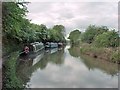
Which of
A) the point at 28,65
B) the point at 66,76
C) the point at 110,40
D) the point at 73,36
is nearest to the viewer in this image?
the point at 66,76

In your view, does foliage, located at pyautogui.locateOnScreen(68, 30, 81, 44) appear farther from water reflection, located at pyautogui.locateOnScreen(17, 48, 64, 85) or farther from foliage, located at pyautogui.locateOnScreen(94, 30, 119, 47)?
water reflection, located at pyautogui.locateOnScreen(17, 48, 64, 85)

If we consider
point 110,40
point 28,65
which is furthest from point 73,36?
point 28,65

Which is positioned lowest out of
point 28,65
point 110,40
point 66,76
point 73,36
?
point 66,76

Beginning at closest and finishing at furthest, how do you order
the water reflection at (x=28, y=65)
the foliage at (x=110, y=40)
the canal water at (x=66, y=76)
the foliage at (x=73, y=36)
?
the canal water at (x=66, y=76), the water reflection at (x=28, y=65), the foliage at (x=110, y=40), the foliage at (x=73, y=36)

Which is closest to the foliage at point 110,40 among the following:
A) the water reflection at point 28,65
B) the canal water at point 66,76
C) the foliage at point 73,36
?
the water reflection at point 28,65

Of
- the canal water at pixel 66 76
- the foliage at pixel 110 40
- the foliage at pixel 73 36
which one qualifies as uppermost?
the foliage at pixel 73 36

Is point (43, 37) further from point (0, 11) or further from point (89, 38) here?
point (0, 11)

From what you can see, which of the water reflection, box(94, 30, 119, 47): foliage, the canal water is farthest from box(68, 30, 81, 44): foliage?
the canal water

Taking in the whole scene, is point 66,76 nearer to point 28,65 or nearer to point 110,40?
point 28,65

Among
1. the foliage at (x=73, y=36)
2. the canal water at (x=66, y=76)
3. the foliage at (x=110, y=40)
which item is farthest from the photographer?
the foliage at (x=73, y=36)

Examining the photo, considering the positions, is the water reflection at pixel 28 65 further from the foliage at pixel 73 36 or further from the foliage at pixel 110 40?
the foliage at pixel 73 36

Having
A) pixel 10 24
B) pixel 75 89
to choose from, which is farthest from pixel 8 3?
pixel 75 89

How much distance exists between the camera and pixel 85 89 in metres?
13.0

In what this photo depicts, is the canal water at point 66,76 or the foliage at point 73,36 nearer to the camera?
the canal water at point 66,76
